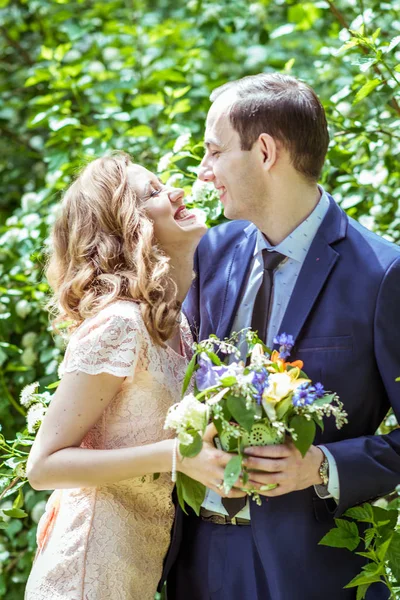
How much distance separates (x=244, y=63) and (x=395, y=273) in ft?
9.66

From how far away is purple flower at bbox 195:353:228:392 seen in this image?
1779 millimetres

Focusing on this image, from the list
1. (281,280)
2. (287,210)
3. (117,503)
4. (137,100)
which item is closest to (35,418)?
(117,503)

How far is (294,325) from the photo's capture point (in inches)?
80.3

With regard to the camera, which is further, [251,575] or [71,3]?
A: [71,3]

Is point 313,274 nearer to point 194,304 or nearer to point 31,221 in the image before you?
point 194,304

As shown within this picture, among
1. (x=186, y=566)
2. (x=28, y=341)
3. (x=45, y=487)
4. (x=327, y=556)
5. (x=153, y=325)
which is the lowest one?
(x=28, y=341)

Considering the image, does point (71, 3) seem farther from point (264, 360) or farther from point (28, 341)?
point (264, 360)

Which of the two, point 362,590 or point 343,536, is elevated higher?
point 343,536

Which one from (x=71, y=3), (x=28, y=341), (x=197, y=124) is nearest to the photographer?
(x=28, y=341)

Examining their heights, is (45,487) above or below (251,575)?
above

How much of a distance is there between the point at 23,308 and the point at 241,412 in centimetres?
178

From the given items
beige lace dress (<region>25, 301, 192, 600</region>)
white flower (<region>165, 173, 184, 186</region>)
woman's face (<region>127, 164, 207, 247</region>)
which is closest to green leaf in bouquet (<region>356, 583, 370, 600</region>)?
beige lace dress (<region>25, 301, 192, 600</region>)

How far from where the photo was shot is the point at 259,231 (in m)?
2.31

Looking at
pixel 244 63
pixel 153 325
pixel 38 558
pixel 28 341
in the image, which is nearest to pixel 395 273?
pixel 153 325
